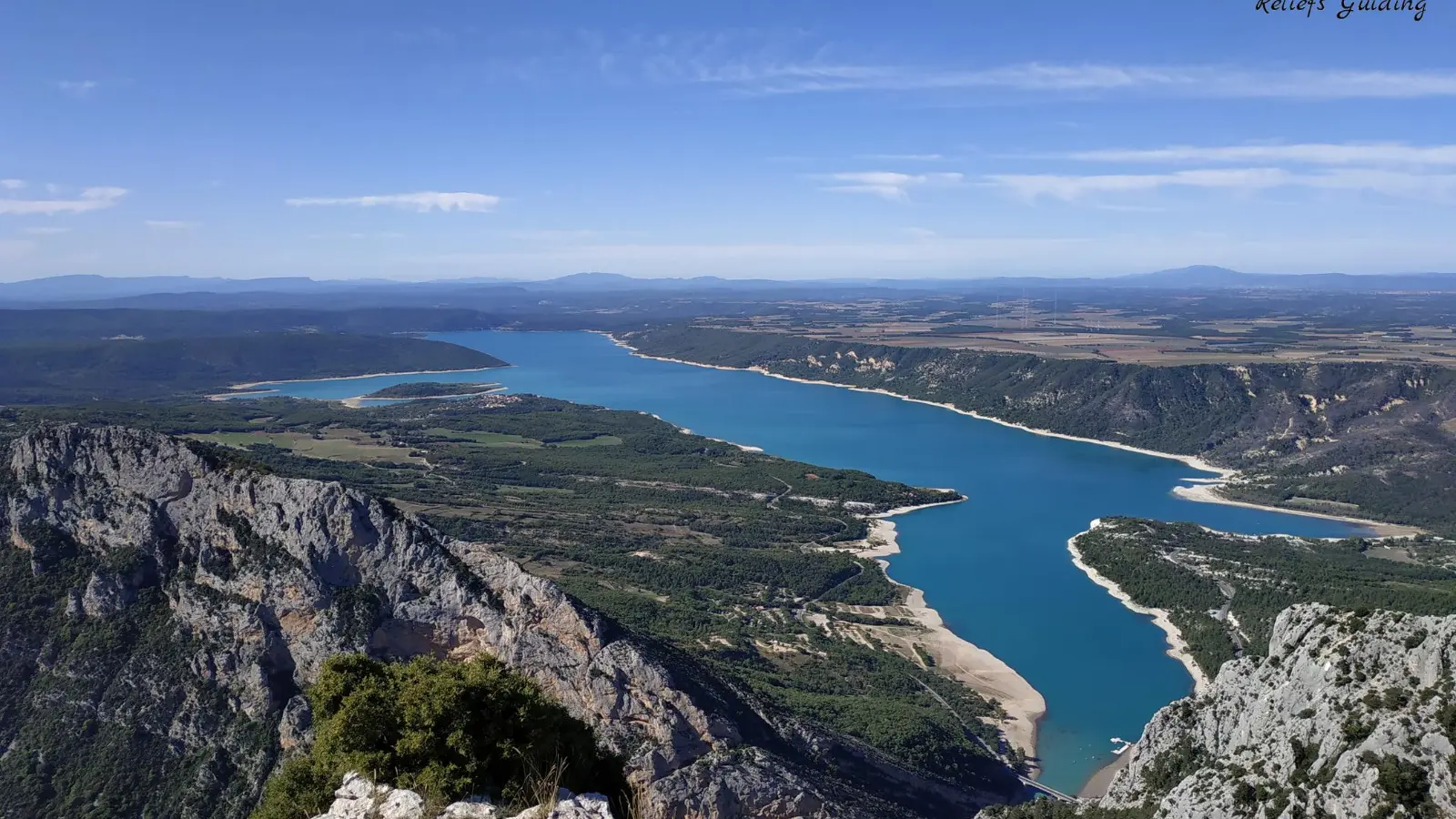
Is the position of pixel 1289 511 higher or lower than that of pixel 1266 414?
lower

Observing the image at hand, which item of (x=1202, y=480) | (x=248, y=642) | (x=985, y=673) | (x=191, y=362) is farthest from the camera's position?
(x=191, y=362)

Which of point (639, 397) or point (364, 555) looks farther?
point (639, 397)

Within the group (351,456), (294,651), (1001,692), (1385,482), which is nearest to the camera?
(294,651)

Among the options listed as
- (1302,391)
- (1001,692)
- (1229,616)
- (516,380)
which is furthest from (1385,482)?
(516,380)

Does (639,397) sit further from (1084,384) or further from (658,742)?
(658,742)

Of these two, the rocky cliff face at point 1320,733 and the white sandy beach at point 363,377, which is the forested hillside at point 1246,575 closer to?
the rocky cliff face at point 1320,733

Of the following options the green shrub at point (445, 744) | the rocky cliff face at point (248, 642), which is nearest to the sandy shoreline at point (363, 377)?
the rocky cliff face at point (248, 642)

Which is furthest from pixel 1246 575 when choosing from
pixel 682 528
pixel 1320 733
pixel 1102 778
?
pixel 1320 733

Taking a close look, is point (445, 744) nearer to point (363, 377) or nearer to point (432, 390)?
point (432, 390)
